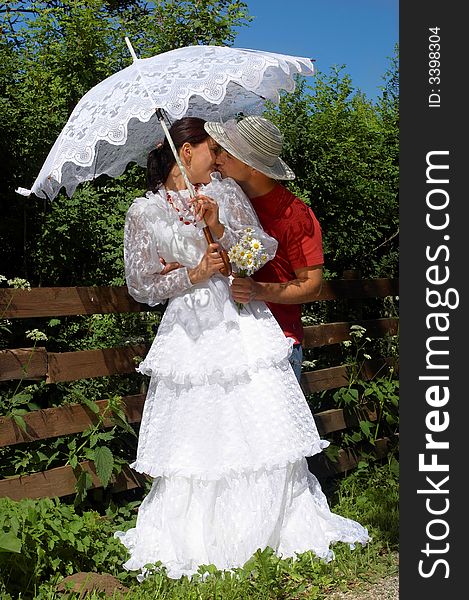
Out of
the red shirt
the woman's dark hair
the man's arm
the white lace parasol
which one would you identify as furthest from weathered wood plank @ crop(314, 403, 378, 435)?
the white lace parasol

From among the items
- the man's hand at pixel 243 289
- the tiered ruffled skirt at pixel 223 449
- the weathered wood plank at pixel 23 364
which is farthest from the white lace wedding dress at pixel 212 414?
the weathered wood plank at pixel 23 364

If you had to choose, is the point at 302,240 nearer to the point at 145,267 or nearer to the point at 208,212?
the point at 208,212

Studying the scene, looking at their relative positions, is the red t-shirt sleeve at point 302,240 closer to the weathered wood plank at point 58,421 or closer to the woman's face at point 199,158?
the woman's face at point 199,158

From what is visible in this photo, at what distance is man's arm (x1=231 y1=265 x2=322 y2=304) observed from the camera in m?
3.81

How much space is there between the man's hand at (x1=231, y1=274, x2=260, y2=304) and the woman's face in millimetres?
497

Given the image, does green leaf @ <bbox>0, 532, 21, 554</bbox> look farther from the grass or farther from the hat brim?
the hat brim

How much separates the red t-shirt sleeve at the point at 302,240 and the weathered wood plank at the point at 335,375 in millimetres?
1522

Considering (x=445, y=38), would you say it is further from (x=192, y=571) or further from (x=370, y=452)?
(x=370, y=452)

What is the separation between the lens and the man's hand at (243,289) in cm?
378

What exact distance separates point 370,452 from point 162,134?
9.25 ft

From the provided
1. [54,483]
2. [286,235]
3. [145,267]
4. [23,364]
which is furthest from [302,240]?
[54,483]

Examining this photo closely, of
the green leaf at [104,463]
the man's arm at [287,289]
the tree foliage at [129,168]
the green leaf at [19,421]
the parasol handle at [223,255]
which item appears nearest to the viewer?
the parasol handle at [223,255]

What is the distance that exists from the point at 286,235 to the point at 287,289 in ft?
0.90


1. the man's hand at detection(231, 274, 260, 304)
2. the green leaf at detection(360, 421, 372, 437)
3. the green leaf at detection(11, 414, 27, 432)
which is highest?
the man's hand at detection(231, 274, 260, 304)
